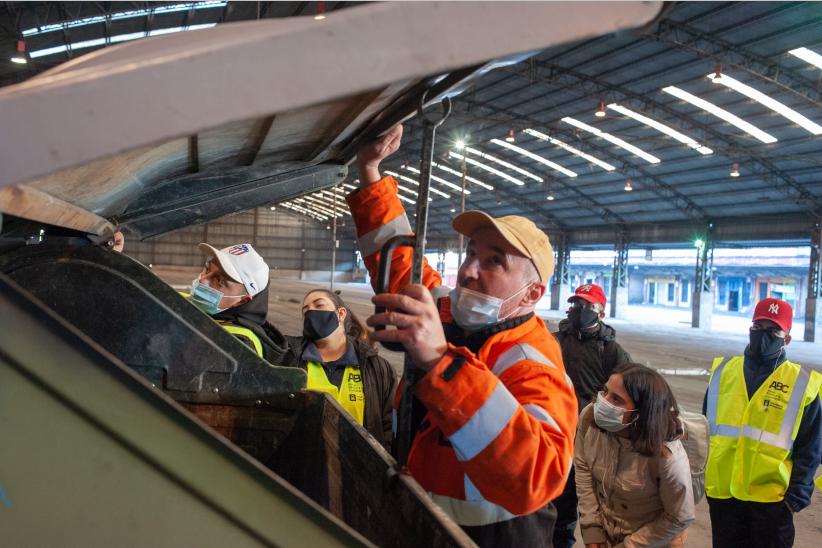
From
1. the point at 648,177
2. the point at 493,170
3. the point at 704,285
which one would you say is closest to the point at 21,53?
the point at 493,170

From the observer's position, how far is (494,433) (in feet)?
4.05

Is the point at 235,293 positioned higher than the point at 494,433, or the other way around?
the point at 235,293

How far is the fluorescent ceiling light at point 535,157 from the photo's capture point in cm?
2417

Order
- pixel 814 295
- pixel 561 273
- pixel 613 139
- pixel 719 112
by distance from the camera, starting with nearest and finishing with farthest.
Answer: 1. pixel 719 112
2. pixel 613 139
3. pixel 814 295
4. pixel 561 273

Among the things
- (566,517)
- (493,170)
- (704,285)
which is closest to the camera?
(566,517)

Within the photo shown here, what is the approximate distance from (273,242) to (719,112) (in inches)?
1381

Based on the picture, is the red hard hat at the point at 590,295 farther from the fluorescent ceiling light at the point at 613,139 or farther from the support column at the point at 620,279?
the support column at the point at 620,279

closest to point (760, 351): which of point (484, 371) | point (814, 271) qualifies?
point (484, 371)

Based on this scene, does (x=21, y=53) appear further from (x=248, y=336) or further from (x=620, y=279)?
(x=620, y=279)

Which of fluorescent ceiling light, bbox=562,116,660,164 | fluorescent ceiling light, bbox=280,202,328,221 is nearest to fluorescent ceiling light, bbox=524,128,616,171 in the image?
fluorescent ceiling light, bbox=562,116,660,164

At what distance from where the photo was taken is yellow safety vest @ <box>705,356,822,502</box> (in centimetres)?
338

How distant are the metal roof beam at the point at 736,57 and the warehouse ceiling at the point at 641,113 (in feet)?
0.10

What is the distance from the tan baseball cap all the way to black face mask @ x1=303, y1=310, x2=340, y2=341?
1.84m

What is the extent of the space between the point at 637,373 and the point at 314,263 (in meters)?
45.8
